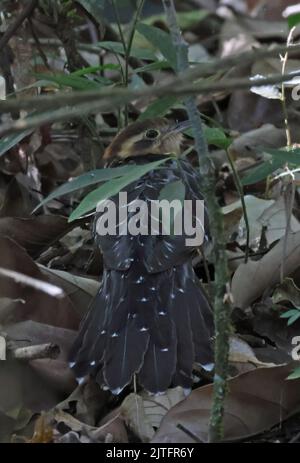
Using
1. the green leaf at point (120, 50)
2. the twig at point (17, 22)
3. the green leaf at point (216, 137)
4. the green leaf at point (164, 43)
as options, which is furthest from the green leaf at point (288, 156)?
the twig at point (17, 22)

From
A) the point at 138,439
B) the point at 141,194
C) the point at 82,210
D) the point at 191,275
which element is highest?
the point at 82,210

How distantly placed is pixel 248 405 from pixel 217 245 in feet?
2.47

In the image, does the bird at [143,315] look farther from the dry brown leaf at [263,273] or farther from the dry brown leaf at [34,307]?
the dry brown leaf at [263,273]

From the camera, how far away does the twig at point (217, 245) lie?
238 cm

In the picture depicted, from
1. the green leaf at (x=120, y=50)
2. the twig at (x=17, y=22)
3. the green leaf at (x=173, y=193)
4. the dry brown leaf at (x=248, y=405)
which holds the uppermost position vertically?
the twig at (x=17, y=22)

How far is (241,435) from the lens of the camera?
2.87 m

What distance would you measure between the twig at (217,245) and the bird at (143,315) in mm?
594

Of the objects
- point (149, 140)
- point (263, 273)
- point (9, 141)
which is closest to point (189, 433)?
point (263, 273)

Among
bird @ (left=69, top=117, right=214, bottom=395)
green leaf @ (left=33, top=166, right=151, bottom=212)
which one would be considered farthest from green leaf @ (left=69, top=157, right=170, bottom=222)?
bird @ (left=69, top=117, right=214, bottom=395)

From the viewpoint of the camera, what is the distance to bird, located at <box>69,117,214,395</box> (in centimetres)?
312
